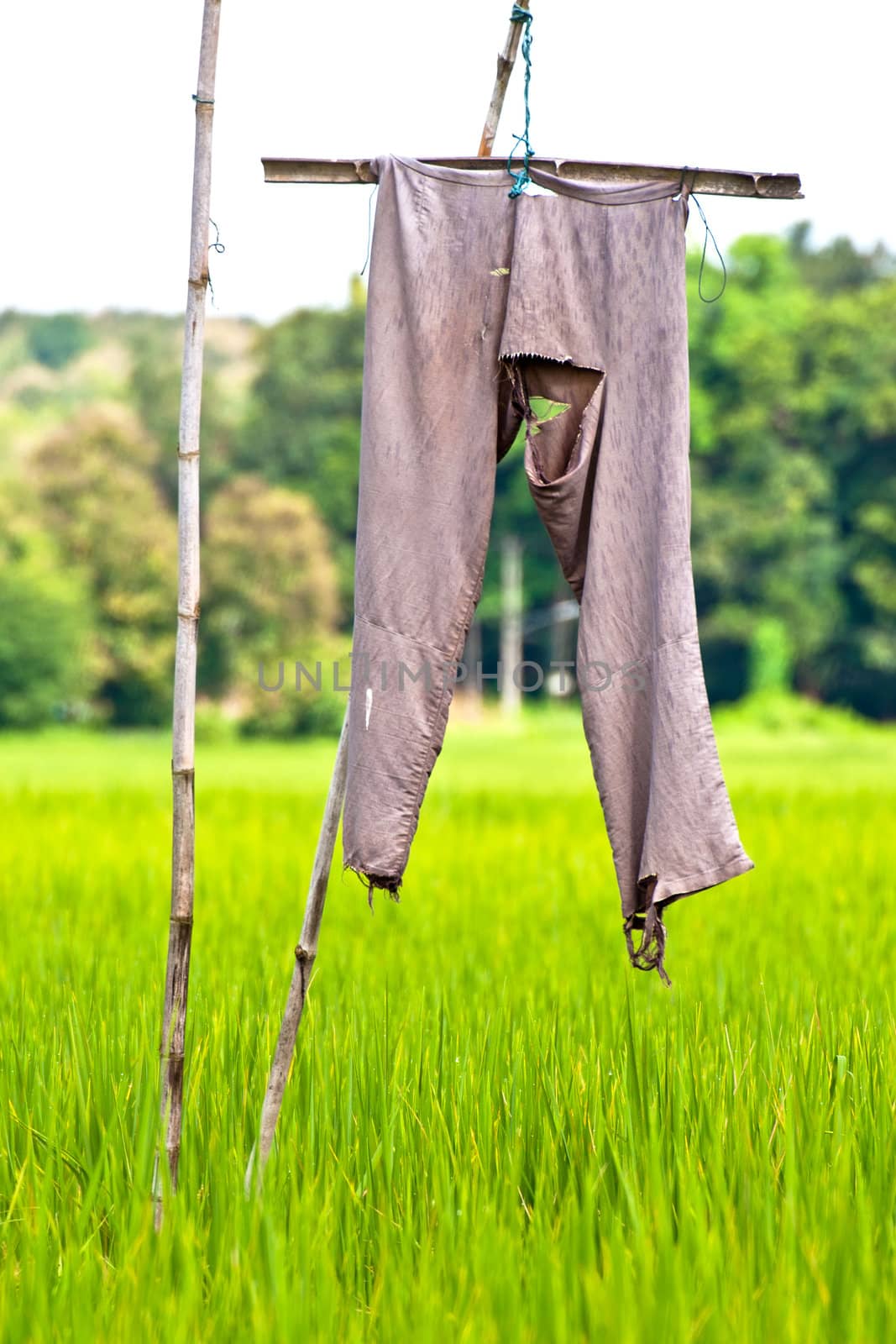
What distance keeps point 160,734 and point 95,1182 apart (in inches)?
1076

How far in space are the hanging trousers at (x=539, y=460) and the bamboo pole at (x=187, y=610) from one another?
294 millimetres

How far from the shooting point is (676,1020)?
3.36 meters

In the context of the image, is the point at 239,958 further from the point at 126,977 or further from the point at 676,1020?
the point at 676,1020

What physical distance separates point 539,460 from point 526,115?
60 cm

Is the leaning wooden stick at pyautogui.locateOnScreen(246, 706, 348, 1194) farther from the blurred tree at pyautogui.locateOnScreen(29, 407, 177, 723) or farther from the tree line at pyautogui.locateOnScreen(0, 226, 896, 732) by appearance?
the blurred tree at pyautogui.locateOnScreen(29, 407, 177, 723)

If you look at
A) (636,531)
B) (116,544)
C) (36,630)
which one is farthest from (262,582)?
(636,531)

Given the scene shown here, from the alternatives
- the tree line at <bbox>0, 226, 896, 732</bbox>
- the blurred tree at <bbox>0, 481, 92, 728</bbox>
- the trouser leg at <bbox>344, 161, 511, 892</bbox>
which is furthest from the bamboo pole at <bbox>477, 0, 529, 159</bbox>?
the blurred tree at <bbox>0, 481, 92, 728</bbox>

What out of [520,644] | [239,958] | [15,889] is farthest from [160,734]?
[239,958]

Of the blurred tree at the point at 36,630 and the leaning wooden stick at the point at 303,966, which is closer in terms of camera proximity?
Result: the leaning wooden stick at the point at 303,966

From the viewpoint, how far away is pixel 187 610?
2.48 metres

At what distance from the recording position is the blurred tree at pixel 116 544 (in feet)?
94.7

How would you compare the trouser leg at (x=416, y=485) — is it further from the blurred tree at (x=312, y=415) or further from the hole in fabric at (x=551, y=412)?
the blurred tree at (x=312, y=415)

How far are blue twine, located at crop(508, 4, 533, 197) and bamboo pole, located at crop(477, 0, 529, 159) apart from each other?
0.03 feet

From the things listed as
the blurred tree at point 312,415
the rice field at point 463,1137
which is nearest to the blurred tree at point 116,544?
the blurred tree at point 312,415
